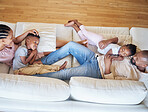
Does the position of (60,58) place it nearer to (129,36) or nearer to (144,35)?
(129,36)

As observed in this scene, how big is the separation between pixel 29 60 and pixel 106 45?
0.95m

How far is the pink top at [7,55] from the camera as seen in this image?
1480mm

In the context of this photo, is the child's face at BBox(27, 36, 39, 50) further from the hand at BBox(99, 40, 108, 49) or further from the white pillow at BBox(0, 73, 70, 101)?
the hand at BBox(99, 40, 108, 49)

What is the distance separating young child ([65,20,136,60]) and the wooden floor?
2.23ft

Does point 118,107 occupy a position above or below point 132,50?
below

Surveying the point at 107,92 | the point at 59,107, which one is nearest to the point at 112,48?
the point at 107,92

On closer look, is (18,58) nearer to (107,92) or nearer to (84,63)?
(84,63)

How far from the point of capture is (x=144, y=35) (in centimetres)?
176

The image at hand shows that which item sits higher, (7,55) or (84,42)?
(84,42)

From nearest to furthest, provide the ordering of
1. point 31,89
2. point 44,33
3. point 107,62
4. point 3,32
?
1. point 31,89
2. point 3,32
3. point 107,62
4. point 44,33

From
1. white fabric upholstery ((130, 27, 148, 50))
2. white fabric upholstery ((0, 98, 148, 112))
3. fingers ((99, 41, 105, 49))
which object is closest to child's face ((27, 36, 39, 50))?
white fabric upholstery ((0, 98, 148, 112))

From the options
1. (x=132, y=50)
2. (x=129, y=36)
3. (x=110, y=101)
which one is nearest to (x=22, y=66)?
(x=110, y=101)

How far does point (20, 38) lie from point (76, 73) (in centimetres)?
79

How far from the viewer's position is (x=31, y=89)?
1124mm
